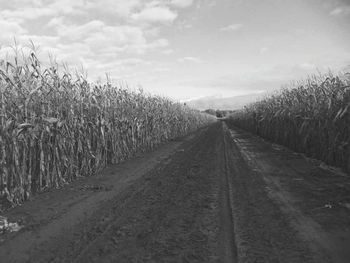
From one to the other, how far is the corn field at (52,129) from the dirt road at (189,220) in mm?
525

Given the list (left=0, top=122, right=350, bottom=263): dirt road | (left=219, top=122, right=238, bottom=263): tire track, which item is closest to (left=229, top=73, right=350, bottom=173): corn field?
(left=0, top=122, right=350, bottom=263): dirt road

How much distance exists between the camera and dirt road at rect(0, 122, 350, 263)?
3.89 metres

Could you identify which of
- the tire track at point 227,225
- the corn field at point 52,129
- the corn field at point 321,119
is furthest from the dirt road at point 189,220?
the corn field at point 321,119

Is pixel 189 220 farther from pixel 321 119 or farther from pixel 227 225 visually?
pixel 321 119

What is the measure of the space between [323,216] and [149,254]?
9.22ft

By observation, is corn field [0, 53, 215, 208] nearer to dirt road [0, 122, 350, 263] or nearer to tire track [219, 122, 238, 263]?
dirt road [0, 122, 350, 263]

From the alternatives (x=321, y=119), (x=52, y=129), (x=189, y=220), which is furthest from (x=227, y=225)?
(x=321, y=119)

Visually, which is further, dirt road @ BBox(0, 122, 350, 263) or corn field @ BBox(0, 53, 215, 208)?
corn field @ BBox(0, 53, 215, 208)

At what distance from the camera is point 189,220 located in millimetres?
5039

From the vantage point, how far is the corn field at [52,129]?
6.21m

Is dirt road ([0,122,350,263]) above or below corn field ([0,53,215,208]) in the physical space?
below

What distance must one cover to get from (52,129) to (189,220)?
3950mm

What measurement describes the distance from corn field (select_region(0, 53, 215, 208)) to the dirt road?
0.53 meters

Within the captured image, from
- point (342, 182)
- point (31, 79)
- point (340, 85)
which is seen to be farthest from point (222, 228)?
point (340, 85)
